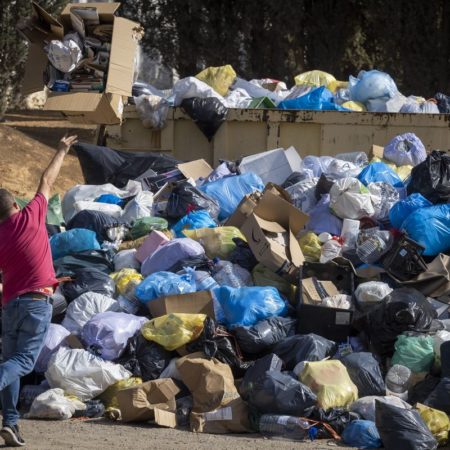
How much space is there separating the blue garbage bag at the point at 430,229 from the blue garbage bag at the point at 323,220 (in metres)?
0.58

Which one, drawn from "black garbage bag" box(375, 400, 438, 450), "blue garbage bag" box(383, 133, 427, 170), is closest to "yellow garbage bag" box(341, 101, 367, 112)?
"blue garbage bag" box(383, 133, 427, 170)

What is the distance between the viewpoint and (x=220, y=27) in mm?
16547

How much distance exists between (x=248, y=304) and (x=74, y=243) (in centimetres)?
160

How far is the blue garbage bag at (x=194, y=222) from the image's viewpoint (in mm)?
7469

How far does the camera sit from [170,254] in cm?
697

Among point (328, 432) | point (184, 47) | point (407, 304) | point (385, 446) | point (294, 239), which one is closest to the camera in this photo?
point (385, 446)

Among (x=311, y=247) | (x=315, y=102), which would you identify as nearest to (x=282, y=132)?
(x=315, y=102)

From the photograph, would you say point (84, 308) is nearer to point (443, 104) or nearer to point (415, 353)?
point (415, 353)

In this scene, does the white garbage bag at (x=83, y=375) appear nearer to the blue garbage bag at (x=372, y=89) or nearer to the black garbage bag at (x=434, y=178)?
the black garbage bag at (x=434, y=178)

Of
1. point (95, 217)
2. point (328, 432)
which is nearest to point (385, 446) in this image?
point (328, 432)

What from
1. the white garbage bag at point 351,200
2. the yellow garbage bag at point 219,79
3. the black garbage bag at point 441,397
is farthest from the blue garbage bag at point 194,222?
the yellow garbage bag at point 219,79

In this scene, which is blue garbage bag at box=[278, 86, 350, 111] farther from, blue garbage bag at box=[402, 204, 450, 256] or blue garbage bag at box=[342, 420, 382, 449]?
blue garbage bag at box=[342, 420, 382, 449]

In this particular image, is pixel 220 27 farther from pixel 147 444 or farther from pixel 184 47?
pixel 147 444

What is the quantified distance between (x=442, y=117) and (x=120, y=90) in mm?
3083
